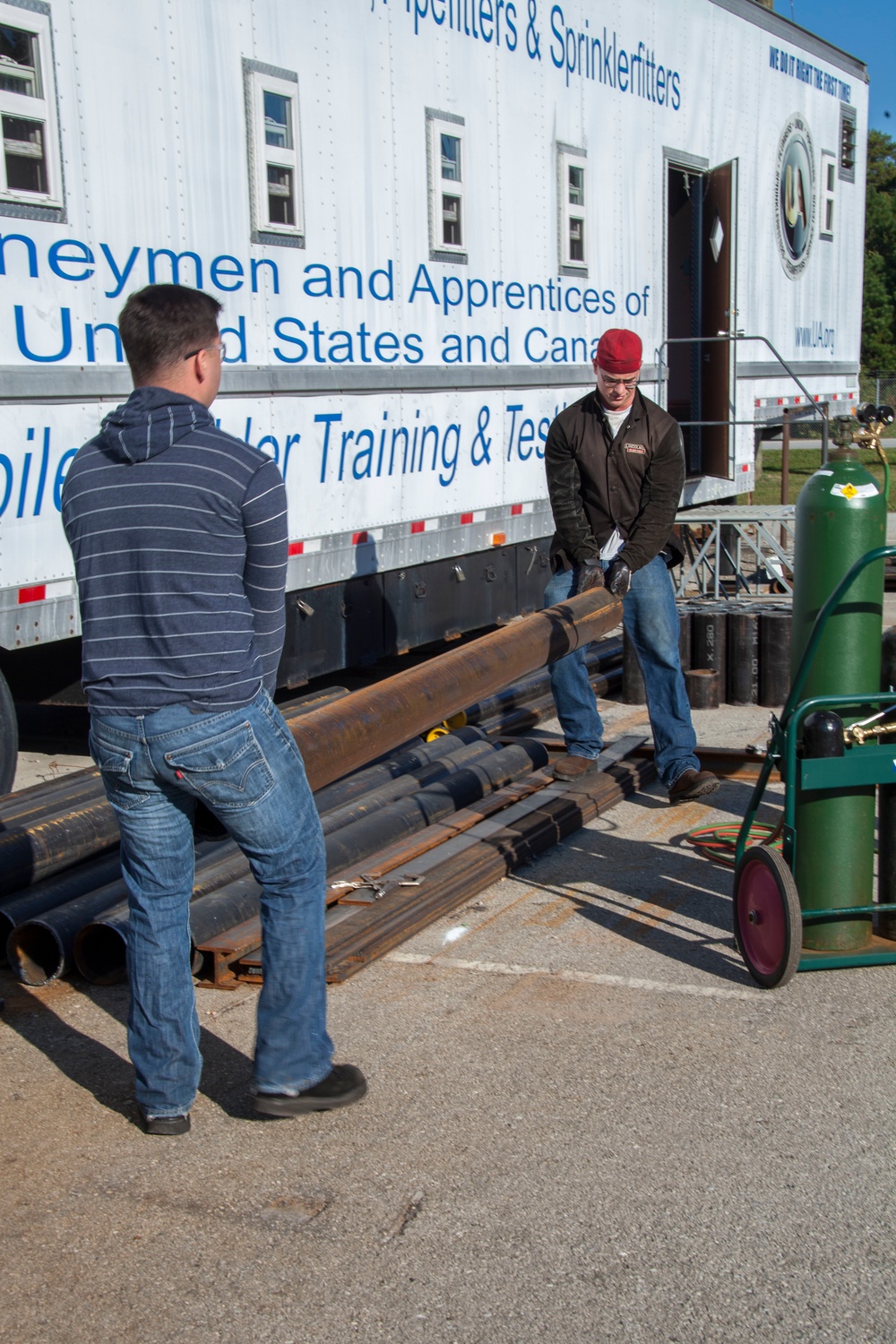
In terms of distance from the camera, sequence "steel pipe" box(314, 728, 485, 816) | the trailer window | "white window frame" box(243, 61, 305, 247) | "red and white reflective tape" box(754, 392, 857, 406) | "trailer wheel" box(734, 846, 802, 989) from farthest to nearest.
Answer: the trailer window, "red and white reflective tape" box(754, 392, 857, 406), "white window frame" box(243, 61, 305, 247), "steel pipe" box(314, 728, 485, 816), "trailer wheel" box(734, 846, 802, 989)

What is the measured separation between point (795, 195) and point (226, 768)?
11.5 metres

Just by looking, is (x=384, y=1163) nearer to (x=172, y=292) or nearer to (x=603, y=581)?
(x=172, y=292)

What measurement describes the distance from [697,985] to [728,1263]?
4.62ft

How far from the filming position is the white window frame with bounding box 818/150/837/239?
13.6 metres

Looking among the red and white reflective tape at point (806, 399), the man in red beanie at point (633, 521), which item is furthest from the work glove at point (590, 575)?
the red and white reflective tape at point (806, 399)

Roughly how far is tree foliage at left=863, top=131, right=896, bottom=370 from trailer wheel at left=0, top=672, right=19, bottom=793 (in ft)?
189

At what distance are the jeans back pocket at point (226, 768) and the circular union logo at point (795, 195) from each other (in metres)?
10.7

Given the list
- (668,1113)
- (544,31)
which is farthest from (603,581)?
(544,31)

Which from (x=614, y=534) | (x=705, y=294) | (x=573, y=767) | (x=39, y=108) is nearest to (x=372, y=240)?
(x=39, y=108)

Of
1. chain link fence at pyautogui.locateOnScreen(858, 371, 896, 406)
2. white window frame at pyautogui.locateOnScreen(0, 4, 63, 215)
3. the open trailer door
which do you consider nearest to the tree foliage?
chain link fence at pyautogui.locateOnScreen(858, 371, 896, 406)

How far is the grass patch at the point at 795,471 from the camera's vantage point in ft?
72.2

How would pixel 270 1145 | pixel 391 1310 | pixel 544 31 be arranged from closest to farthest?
pixel 391 1310
pixel 270 1145
pixel 544 31

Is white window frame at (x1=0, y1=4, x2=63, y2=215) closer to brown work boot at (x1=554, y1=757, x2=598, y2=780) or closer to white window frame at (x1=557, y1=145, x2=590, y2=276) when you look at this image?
brown work boot at (x1=554, y1=757, x2=598, y2=780)

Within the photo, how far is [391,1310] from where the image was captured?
8.31 feet
